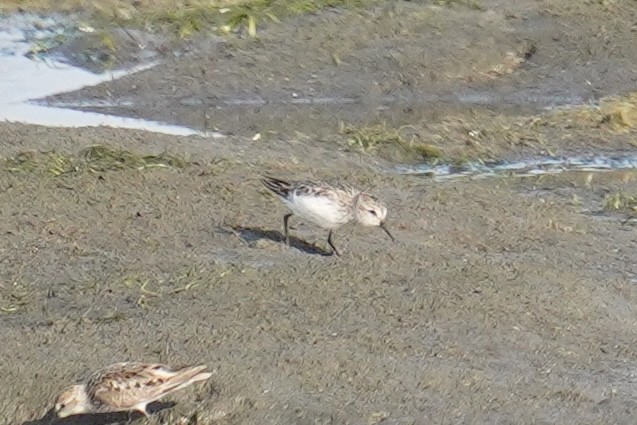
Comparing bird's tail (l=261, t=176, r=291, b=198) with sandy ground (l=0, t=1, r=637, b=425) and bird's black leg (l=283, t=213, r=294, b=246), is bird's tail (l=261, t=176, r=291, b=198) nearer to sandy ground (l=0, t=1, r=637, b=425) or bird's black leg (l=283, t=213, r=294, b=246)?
bird's black leg (l=283, t=213, r=294, b=246)

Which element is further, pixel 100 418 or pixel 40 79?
pixel 40 79

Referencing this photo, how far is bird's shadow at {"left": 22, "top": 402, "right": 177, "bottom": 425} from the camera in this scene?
7.45 meters

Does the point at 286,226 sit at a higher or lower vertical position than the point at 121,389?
lower

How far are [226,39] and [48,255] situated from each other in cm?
932

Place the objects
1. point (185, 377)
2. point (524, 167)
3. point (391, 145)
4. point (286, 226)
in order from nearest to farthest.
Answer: point (185, 377), point (286, 226), point (524, 167), point (391, 145)

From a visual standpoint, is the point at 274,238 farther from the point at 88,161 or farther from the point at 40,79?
the point at 40,79

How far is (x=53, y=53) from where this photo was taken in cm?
1912

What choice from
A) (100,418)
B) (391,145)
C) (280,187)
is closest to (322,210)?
(280,187)

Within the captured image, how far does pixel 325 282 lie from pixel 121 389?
7.78 feet

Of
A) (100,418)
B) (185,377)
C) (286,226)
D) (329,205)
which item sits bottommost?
(286,226)

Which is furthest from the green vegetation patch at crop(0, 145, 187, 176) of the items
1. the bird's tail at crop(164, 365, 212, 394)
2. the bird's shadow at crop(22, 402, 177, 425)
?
the bird's tail at crop(164, 365, 212, 394)

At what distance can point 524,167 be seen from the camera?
14.0m

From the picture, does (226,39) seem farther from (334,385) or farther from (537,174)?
(334,385)

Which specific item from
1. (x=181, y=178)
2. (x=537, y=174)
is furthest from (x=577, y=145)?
(x=181, y=178)
